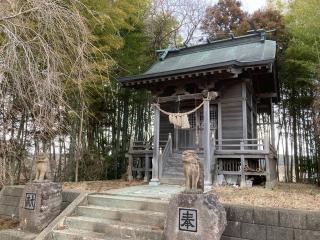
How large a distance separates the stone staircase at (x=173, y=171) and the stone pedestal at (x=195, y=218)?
4.54m

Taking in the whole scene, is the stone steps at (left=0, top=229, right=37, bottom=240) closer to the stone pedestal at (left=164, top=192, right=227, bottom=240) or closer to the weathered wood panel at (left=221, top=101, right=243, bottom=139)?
the stone pedestal at (left=164, top=192, right=227, bottom=240)

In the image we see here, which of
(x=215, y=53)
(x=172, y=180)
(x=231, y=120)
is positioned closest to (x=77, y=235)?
(x=172, y=180)

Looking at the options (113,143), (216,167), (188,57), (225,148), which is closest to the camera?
(216,167)

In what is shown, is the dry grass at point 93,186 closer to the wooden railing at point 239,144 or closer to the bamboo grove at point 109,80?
the bamboo grove at point 109,80

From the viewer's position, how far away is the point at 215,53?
12234mm

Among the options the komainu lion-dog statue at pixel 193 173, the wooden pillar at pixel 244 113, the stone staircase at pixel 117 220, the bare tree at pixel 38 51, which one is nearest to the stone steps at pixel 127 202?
the stone staircase at pixel 117 220

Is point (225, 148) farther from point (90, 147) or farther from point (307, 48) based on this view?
point (90, 147)

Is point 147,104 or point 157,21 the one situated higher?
point 157,21

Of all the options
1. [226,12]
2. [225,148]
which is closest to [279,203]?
[225,148]

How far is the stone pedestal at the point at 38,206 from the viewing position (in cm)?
603

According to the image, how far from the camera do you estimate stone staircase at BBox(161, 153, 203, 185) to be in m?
9.39

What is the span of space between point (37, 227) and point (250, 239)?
397 cm

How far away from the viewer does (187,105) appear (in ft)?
36.6

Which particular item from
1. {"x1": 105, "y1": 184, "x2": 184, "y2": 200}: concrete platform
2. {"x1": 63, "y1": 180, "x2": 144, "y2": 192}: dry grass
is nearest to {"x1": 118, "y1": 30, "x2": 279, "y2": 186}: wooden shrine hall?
{"x1": 63, "y1": 180, "x2": 144, "y2": 192}: dry grass
